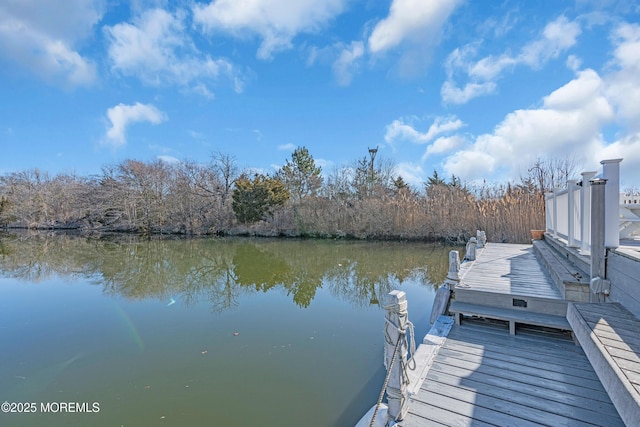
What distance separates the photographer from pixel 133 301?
19.2ft

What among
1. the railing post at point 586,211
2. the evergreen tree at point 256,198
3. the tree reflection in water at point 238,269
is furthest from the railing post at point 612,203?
the evergreen tree at point 256,198

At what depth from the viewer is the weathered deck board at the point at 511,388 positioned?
1678 millimetres

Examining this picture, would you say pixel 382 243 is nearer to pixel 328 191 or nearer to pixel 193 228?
pixel 328 191

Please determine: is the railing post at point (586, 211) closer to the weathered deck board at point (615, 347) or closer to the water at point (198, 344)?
the weathered deck board at point (615, 347)

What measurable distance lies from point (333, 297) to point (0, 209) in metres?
35.8

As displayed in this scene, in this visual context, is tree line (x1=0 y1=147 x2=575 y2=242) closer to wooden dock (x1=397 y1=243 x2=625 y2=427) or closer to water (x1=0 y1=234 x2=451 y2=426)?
water (x1=0 y1=234 x2=451 y2=426)

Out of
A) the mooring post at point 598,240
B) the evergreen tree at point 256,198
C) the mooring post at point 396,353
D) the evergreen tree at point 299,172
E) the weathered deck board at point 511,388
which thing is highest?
the evergreen tree at point 299,172

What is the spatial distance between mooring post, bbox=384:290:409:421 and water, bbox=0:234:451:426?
880mm

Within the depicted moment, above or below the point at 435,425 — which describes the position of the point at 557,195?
above

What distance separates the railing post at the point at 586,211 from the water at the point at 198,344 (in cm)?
209

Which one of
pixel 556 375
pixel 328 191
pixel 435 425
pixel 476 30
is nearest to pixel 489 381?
pixel 556 375

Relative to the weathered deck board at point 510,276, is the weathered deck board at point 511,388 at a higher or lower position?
lower

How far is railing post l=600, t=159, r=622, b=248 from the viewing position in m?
2.40

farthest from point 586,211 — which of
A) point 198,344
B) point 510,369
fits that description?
point 198,344
